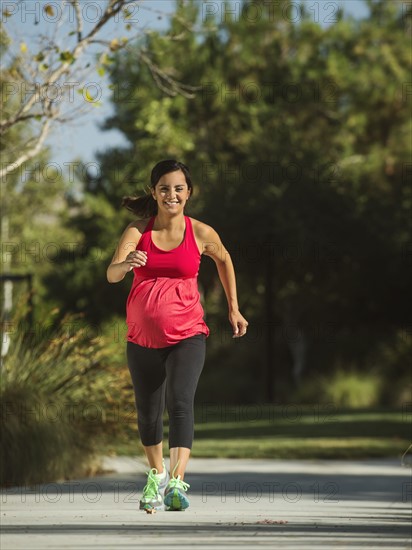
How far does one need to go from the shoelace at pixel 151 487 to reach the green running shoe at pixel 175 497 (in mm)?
133

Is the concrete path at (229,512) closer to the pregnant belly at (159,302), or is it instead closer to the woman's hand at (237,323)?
the woman's hand at (237,323)

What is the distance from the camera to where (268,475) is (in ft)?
42.4

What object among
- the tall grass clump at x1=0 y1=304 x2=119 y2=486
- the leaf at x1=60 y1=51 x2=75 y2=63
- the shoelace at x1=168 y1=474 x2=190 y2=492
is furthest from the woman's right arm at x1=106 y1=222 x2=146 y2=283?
the leaf at x1=60 y1=51 x2=75 y2=63

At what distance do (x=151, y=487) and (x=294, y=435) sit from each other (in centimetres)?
1268

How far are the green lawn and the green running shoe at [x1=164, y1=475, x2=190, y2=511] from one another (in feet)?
21.4

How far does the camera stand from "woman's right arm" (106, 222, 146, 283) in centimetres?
563

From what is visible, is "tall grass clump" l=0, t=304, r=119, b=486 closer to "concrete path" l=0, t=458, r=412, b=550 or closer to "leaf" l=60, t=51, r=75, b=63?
"concrete path" l=0, t=458, r=412, b=550

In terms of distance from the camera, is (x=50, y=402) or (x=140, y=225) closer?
(x=140, y=225)

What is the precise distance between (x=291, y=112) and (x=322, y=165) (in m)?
12.3

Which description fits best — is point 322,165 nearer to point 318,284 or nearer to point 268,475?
point 318,284

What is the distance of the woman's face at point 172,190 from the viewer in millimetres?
5816

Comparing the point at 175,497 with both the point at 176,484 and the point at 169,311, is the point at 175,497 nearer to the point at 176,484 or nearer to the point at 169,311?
the point at 176,484


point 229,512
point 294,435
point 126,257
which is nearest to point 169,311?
point 126,257

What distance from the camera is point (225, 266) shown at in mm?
6137
